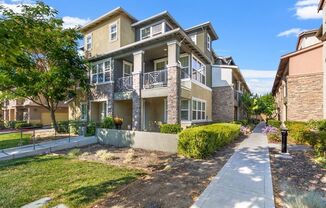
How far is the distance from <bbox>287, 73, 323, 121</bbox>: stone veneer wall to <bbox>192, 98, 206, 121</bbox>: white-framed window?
23.1 ft

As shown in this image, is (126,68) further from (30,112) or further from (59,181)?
(30,112)

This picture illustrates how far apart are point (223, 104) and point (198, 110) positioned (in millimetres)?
4410

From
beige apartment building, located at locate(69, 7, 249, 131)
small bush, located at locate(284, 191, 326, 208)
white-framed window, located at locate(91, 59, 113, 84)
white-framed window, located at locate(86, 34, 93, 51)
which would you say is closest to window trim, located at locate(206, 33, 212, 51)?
beige apartment building, located at locate(69, 7, 249, 131)

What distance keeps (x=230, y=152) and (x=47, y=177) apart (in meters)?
7.56

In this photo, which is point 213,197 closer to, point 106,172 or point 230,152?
point 106,172

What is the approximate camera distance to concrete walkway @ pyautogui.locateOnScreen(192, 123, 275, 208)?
4.33 metres

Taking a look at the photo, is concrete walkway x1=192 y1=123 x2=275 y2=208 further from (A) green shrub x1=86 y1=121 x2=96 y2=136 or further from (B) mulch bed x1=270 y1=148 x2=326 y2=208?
(A) green shrub x1=86 y1=121 x2=96 y2=136

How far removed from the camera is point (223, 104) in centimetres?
1959

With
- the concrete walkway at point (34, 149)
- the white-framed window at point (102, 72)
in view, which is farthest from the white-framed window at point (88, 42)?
the concrete walkway at point (34, 149)

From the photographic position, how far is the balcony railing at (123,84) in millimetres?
15807


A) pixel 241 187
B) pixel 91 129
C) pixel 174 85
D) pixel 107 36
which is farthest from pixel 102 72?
pixel 241 187

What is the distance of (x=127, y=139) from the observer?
11766mm

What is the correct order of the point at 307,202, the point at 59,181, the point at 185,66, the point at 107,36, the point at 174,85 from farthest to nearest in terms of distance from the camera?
1. the point at 107,36
2. the point at 185,66
3. the point at 174,85
4. the point at 59,181
5. the point at 307,202

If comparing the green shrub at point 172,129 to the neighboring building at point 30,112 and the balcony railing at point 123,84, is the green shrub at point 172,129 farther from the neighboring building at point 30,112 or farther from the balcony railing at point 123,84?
the neighboring building at point 30,112
